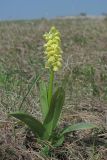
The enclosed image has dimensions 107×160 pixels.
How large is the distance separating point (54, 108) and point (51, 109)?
0.02 m

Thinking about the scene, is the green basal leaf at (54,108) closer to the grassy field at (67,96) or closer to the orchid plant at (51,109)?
the orchid plant at (51,109)

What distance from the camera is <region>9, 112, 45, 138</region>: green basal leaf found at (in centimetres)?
322

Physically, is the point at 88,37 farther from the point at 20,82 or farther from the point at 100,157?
the point at 100,157

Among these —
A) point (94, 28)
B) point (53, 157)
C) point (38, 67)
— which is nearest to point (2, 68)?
point (38, 67)

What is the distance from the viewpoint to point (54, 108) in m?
3.31

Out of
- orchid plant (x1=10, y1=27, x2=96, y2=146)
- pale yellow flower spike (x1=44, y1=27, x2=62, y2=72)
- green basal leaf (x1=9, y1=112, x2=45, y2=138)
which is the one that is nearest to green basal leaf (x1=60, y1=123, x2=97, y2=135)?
orchid plant (x1=10, y1=27, x2=96, y2=146)

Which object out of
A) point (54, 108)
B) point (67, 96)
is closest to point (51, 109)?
point (54, 108)

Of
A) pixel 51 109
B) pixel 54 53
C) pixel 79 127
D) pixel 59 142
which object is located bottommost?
pixel 59 142

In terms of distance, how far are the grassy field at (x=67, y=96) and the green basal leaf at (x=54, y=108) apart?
21cm

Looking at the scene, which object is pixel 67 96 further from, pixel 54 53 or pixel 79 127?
pixel 54 53

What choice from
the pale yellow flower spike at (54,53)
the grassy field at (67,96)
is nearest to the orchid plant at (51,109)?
the pale yellow flower spike at (54,53)

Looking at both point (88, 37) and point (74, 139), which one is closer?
point (74, 139)

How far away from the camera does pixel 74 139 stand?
3652mm

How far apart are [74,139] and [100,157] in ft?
0.85
